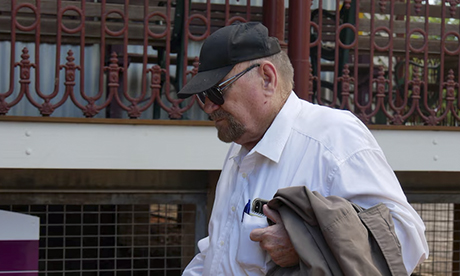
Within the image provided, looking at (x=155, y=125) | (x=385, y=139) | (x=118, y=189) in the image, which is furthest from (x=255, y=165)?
(x=118, y=189)

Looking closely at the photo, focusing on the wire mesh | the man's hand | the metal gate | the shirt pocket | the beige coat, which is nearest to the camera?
the beige coat

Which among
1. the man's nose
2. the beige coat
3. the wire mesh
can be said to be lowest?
the wire mesh

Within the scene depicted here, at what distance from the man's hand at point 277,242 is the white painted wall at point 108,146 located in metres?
2.52

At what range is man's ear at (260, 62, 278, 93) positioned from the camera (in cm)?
206

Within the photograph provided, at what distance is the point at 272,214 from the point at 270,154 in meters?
0.23

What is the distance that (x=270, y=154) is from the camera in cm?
200

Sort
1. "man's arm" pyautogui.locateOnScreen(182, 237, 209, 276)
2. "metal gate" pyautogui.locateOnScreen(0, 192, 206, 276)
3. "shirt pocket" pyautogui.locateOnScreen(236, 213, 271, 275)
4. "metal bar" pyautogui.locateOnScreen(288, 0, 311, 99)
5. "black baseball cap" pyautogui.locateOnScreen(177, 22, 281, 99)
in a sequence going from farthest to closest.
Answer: "metal gate" pyautogui.locateOnScreen(0, 192, 206, 276) < "metal bar" pyautogui.locateOnScreen(288, 0, 311, 99) < "man's arm" pyautogui.locateOnScreen(182, 237, 209, 276) < "black baseball cap" pyautogui.locateOnScreen(177, 22, 281, 99) < "shirt pocket" pyautogui.locateOnScreen(236, 213, 271, 275)

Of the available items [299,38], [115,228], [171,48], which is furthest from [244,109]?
[115,228]

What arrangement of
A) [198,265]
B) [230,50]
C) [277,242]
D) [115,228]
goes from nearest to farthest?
[277,242], [230,50], [198,265], [115,228]

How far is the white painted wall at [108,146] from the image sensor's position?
13.4ft

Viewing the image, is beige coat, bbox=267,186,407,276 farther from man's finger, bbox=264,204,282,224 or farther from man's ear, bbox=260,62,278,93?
man's ear, bbox=260,62,278,93

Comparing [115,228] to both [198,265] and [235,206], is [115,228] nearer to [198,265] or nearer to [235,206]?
[198,265]

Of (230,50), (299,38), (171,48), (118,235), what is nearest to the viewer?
(230,50)

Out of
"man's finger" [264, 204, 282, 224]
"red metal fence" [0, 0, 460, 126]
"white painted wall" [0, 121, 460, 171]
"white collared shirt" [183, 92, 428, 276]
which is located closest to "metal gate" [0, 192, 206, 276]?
"red metal fence" [0, 0, 460, 126]
